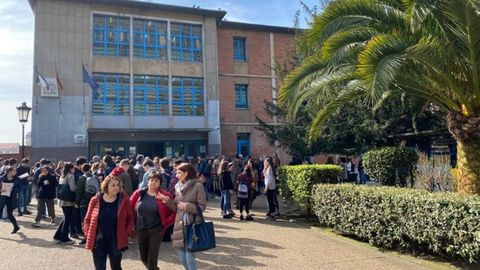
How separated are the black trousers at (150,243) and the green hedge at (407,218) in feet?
13.5

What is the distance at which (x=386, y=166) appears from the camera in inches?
372

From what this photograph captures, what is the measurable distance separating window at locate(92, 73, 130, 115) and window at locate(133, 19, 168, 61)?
6.41 ft

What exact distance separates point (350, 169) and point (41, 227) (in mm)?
12896

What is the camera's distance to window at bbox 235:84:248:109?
2538 cm

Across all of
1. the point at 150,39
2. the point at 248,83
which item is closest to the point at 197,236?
the point at 150,39

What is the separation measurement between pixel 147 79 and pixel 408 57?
1899 centimetres

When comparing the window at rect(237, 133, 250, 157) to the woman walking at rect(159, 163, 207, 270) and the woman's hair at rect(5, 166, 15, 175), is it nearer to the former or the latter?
the woman's hair at rect(5, 166, 15, 175)

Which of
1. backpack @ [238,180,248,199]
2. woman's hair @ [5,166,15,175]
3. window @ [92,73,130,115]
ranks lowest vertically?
backpack @ [238,180,248,199]

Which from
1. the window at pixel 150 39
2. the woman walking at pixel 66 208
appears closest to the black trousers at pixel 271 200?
the woman walking at pixel 66 208

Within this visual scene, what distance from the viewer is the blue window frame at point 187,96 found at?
2367cm

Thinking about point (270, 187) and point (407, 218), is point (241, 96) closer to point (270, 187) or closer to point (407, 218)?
point (270, 187)

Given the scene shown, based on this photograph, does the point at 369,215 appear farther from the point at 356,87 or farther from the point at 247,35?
the point at 247,35

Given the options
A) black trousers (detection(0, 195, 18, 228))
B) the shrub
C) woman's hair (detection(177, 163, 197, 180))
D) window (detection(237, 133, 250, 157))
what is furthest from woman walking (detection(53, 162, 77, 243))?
window (detection(237, 133, 250, 157))

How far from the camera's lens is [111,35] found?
22.7 m
